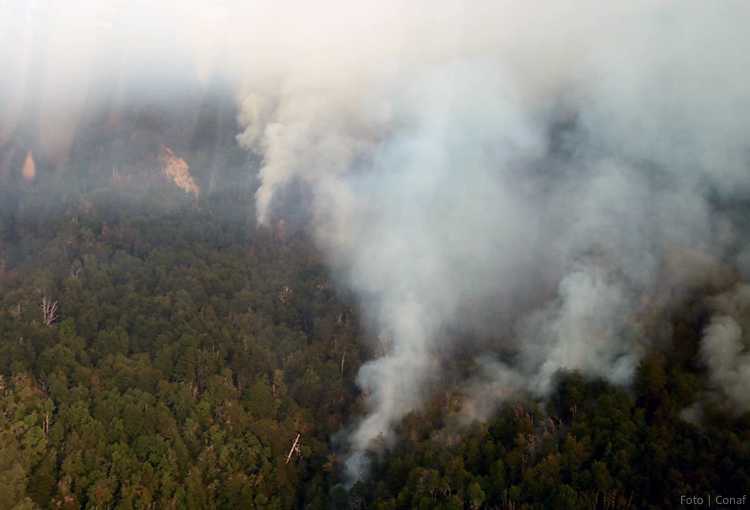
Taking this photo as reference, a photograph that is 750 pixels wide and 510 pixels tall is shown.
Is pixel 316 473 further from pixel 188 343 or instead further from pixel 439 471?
pixel 188 343

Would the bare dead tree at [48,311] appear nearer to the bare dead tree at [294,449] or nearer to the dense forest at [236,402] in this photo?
the dense forest at [236,402]

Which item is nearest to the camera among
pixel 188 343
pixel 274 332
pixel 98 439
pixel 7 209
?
pixel 98 439

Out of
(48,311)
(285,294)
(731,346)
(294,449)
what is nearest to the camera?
(731,346)

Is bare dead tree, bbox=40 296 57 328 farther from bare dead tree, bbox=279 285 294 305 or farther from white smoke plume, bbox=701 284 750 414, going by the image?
white smoke plume, bbox=701 284 750 414

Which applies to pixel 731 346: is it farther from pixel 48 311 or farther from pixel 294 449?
pixel 48 311

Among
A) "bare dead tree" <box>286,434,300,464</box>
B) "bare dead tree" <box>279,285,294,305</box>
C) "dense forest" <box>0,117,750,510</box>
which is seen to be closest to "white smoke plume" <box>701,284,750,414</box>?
"dense forest" <box>0,117,750,510</box>

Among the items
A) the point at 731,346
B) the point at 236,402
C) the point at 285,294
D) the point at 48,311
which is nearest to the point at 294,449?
the point at 236,402

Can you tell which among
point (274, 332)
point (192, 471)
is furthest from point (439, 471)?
point (274, 332)
